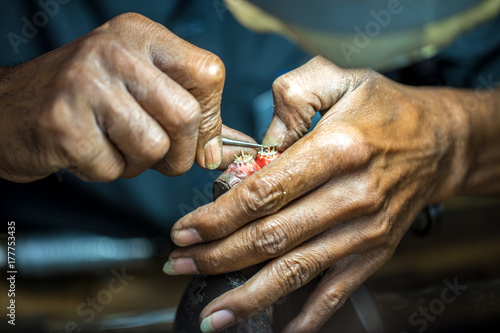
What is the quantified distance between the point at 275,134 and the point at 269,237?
0.21 m

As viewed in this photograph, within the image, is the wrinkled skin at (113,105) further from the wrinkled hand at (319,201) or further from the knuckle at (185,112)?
the wrinkled hand at (319,201)

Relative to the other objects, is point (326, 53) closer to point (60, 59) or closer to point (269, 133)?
point (269, 133)

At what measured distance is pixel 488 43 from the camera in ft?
4.45

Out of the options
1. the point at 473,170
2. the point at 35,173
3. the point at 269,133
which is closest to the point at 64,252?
the point at 35,173

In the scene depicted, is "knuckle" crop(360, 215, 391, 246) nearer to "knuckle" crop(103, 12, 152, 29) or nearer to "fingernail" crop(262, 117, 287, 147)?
"fingernail" crop(262, 117, 287, 147)

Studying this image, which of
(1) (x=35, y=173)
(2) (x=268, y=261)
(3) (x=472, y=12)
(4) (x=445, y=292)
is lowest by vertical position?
(4) (x=445, y=292)

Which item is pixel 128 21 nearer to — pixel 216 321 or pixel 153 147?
pixel 153 147

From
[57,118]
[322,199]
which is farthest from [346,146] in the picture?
[57,118]

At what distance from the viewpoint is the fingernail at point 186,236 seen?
823 mm

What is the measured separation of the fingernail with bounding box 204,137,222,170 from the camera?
81 centimetres

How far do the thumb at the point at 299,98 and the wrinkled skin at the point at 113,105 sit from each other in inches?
7.0

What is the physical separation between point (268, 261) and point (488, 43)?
0.97 meters

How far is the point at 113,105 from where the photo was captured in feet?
2.17

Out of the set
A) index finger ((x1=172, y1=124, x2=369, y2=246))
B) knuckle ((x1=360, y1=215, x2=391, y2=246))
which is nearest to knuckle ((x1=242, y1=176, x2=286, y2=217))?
index finger ((x1=172, y1=124, x2=369, y2=246))
